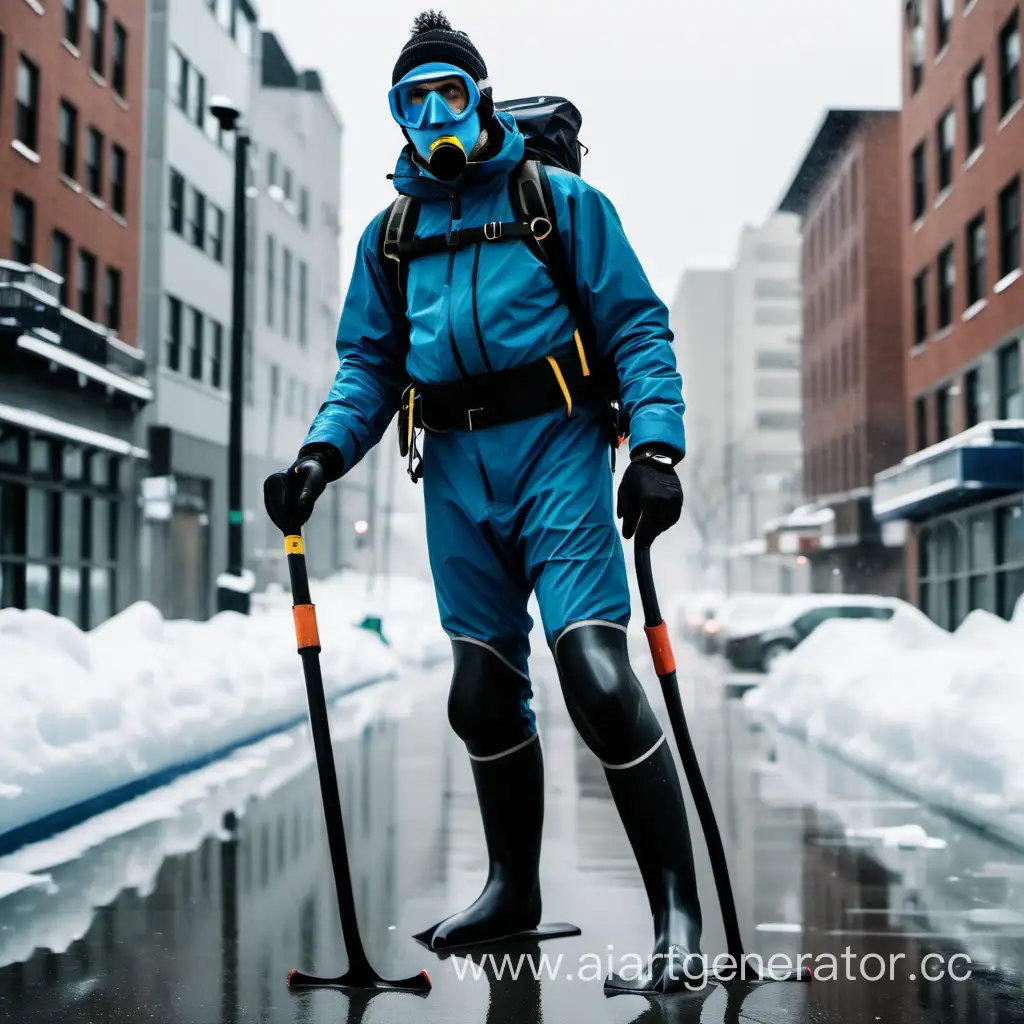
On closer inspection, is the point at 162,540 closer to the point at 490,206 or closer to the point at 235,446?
the point at 235,446

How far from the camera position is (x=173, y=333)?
34625 mm

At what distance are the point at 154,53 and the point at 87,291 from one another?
695cm

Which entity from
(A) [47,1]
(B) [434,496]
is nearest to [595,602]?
(B) [434,496]

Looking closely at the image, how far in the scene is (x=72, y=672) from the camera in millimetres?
8109

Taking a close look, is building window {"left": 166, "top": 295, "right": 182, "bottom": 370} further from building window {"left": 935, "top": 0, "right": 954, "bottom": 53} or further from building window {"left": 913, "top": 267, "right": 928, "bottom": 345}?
building window {"left": 935, "top": 0, "right": 954, "bottom": 53}

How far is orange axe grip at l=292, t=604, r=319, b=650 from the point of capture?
4.14 metres

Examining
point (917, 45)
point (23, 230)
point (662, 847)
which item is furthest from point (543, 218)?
point (917, 45)

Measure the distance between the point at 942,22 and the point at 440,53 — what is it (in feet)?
103

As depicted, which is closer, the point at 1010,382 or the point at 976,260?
the point at 1010,382

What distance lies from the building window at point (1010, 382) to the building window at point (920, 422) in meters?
6.11

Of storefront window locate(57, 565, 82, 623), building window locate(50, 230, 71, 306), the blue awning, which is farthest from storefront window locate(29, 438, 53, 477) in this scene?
the blue awning

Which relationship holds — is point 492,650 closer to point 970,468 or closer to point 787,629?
point 787,629

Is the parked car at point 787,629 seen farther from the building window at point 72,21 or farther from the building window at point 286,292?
the building window at point 286,292

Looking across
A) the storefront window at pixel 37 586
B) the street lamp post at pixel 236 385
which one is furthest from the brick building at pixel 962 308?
the storefront window at pixel 37 586
